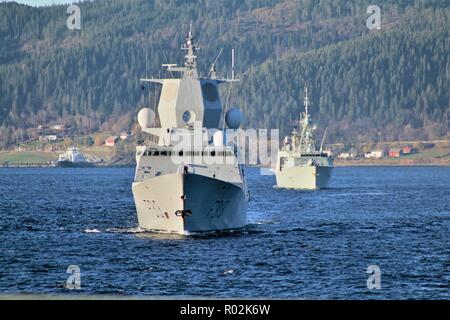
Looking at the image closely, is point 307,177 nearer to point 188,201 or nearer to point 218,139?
point 218,139

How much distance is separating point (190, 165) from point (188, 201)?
13.9 ft

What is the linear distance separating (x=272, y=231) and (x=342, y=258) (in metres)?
15.6

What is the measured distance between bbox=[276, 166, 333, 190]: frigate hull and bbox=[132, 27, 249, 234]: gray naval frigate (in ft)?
275

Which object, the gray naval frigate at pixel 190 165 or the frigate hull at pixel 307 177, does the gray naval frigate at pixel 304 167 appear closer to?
the frigate hull at pixel 307 177

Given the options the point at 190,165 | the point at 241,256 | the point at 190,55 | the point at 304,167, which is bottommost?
the point at 304,167

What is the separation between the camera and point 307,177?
150 metres

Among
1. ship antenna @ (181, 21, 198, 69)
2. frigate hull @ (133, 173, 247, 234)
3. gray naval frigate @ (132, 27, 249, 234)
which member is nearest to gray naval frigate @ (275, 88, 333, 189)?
gray naval frigate @ (132, 27, 249, 234)

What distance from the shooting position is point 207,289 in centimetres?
3931

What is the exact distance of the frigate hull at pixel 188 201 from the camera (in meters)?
56.0

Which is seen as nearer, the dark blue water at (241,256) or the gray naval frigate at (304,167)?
the dark blue water at (241,256)

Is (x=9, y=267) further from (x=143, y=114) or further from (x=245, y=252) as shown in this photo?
(x=143, y=114)

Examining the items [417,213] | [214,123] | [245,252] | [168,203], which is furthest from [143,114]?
[417,213]

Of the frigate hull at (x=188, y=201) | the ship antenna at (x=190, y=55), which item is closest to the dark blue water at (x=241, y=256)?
the frigate hull at (x=188, y=201)

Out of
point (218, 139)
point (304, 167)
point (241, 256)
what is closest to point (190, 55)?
point (218, 139)
